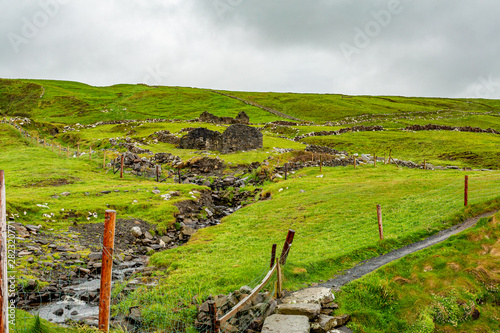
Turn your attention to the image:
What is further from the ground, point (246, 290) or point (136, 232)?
point (246, 290)

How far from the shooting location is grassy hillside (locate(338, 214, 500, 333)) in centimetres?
957

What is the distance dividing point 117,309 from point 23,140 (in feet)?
202

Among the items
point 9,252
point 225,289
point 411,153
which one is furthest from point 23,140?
point 411,153

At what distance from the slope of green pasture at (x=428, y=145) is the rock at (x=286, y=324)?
53158 mm

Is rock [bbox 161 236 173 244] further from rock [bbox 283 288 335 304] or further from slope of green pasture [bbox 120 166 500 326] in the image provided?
rock [bbox 283 288 335 304]

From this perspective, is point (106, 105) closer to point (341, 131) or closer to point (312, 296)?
point (341, 131)

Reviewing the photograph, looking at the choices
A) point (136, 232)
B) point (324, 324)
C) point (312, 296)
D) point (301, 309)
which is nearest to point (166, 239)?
point (136, 232)

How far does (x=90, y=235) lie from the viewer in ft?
71.0

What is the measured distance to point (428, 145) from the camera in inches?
2744

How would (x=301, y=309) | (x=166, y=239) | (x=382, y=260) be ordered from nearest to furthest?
(x=301, y=309) → (x=382, y=260) → (x=166, y=239)

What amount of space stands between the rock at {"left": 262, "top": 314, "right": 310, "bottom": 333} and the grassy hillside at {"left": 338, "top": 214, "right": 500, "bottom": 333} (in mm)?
1643

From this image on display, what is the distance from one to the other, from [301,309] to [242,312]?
72.2 inches

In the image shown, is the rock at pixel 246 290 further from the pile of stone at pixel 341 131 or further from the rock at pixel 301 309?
the pile of stone at pixel 341 131

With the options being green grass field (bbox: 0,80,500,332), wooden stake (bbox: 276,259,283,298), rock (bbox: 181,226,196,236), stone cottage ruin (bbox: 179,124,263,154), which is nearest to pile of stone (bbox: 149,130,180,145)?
green grass field (bbox: 0,80,500,332)
